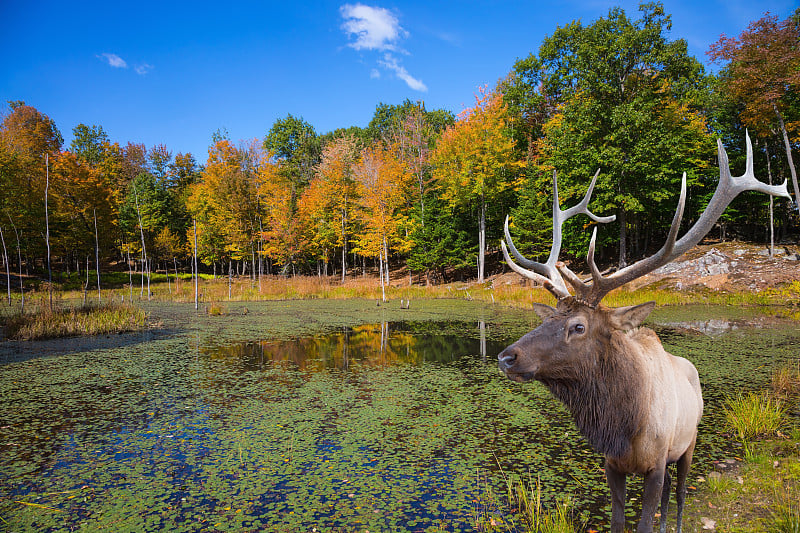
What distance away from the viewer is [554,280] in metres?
2.61

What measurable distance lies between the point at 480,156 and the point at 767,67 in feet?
36.0

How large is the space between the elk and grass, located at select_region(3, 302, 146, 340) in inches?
459

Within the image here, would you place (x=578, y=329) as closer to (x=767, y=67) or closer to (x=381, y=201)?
(x=767, y=67)

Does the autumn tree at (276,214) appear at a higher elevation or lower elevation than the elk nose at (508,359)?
higher

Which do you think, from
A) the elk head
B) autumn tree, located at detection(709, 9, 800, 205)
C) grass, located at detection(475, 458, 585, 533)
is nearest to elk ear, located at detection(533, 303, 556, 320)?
the elk head

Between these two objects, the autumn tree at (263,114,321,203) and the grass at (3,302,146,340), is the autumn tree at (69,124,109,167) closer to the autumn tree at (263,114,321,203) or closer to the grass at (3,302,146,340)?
the autumn tree at (263,114,321,203)

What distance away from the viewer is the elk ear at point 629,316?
210 centimetres

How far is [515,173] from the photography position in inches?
945

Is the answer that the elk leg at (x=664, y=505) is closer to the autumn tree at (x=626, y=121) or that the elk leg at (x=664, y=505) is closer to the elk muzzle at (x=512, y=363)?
the elk muzzle at (x=512, y=363)

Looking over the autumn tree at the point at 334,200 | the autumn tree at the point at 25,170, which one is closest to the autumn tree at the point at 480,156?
the autumn tree at the point at 334,200

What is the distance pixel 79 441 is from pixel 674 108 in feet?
77.1

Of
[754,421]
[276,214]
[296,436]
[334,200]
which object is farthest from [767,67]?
[276,214]

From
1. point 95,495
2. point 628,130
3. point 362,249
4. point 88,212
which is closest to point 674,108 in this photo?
point 628,130

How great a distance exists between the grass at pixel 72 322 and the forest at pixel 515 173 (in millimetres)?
3977
